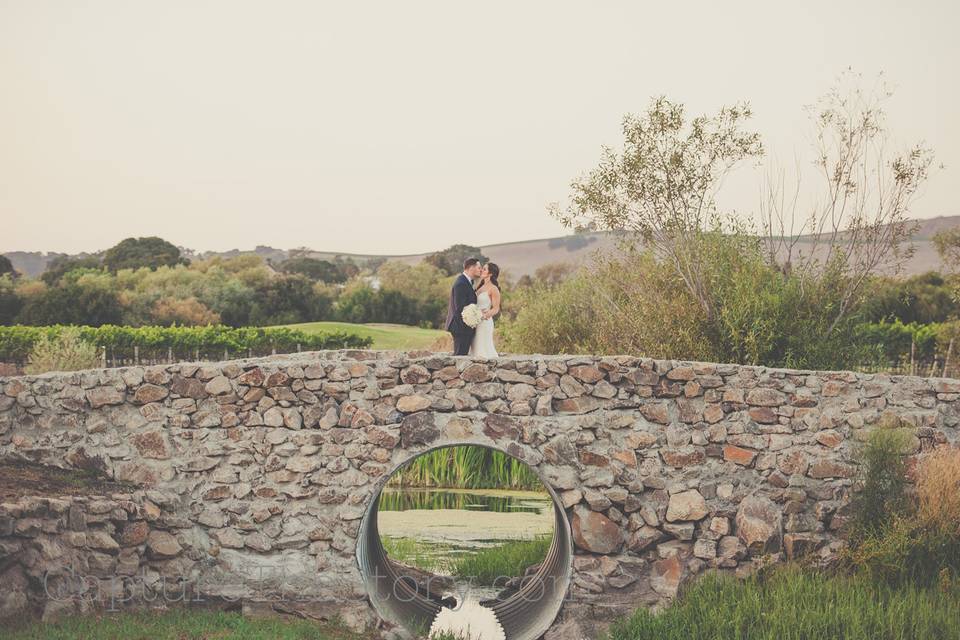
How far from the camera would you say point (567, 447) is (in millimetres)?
8609

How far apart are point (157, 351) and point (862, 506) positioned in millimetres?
19302

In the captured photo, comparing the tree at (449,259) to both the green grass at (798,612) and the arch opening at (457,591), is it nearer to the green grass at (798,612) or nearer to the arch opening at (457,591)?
the arch opening at (457,591)

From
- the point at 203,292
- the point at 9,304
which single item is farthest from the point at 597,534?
the point at 203,292

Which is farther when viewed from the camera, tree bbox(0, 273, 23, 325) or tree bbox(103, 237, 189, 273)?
tree bbox(103, 237, 189, 273)

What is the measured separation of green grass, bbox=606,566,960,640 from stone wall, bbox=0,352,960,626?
269 mm

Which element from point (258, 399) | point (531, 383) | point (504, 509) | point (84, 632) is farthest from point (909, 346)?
Result: point (84, 632)

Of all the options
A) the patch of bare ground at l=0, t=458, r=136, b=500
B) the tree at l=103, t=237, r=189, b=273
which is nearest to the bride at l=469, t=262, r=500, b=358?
the patch of bare ground at l=0, t=458, r=136, b=500

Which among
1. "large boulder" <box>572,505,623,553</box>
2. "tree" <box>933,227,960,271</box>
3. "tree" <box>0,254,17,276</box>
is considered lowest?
"large boulder" <box>572,505,623,553</box>

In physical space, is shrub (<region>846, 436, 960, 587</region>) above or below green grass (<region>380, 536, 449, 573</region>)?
→ above

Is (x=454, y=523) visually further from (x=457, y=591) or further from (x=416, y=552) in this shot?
(x=457, y=591)

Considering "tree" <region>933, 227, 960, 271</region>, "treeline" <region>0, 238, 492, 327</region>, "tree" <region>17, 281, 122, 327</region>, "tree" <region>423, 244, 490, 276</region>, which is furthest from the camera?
"tree" <region>423, 244, 490, 276</region>

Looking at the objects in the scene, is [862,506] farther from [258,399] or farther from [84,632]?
[84,632]

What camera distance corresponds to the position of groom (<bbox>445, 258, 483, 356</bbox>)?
1020 cm

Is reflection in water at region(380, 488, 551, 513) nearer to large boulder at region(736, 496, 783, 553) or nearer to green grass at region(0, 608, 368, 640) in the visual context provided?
large boulder at region(736, 496, 783, 553)
